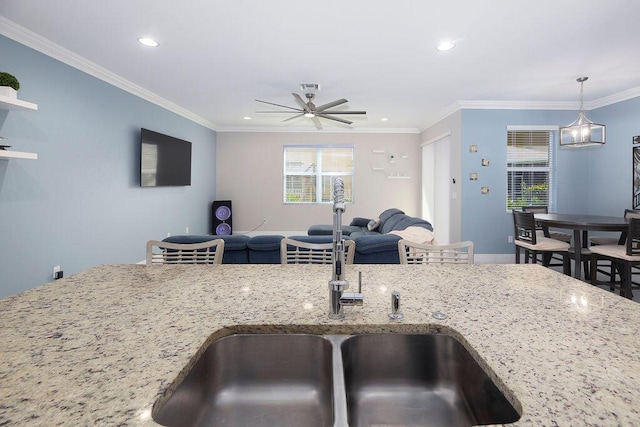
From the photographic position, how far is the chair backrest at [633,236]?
3021 millimetres

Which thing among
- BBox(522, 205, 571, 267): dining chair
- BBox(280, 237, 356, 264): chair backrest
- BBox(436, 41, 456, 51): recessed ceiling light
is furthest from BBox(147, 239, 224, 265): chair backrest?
BBox(522, 205, 571, 267): dining chair

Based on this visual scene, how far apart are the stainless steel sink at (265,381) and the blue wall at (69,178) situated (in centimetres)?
315

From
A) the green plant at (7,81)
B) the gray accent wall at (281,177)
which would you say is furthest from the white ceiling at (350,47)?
the gray accent wall at (281,177)

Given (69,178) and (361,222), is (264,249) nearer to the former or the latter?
(69,178)

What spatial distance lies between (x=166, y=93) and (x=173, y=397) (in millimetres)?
5160

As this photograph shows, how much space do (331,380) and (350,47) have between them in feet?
10.6

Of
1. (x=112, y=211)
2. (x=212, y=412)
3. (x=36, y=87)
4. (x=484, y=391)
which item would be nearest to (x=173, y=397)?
(x=212, y=412)

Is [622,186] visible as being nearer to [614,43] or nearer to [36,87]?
[614,43]

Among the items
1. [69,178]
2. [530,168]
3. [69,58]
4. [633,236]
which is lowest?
[633,236]

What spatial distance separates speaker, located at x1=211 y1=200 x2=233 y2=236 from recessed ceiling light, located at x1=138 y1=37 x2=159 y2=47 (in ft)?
14.0

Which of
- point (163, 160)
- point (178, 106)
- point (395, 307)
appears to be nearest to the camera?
point (395, 307)

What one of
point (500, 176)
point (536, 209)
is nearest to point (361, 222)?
point (500, 176)

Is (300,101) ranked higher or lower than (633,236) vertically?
higher

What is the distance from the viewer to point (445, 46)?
10.5 ft
